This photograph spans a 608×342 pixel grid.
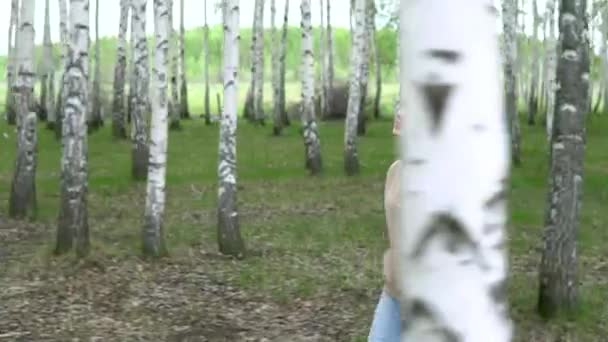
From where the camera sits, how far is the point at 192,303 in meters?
8.51

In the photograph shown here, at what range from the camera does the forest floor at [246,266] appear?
772 centimetres

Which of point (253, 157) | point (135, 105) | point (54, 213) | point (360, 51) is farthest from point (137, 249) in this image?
point (253, 157)

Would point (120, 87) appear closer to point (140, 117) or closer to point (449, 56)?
point (140, 117)

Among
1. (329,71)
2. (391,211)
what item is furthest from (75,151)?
(329,71)

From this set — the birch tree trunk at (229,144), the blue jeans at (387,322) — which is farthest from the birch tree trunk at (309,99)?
the blue jeans at (387,322)

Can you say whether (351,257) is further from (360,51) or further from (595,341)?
(360,51)

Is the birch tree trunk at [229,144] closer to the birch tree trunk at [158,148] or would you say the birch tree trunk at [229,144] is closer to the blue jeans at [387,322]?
the birch tree trunk at [158,148]

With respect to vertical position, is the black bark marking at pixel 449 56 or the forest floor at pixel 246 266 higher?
the black bark marking at pixel 449 56

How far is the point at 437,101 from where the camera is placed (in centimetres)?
200

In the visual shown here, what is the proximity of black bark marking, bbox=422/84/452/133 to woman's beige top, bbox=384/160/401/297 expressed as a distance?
1302 millimetres

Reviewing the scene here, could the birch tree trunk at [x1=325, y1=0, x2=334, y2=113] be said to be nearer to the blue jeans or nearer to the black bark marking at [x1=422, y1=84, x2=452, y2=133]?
the blue jeans

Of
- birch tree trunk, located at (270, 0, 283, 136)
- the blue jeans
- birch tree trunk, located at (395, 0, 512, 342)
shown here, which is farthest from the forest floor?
birch tree trunk, located at (270, 0, 283, 136)

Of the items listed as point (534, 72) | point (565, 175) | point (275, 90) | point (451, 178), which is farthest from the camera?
point (534, 72)

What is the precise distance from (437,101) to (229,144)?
8266mm
